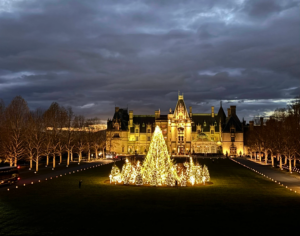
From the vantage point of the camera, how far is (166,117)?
125625 millimetres

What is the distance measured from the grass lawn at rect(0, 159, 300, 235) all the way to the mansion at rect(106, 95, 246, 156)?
74.8m

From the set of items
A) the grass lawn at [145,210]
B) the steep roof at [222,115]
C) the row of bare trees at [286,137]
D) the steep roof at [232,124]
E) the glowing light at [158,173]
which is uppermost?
the steep roof at [222,115]

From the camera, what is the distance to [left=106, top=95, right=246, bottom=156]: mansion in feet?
375

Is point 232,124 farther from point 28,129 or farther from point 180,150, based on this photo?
point 28,129

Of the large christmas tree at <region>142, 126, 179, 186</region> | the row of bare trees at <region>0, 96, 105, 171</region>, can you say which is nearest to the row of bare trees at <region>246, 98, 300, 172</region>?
the large christmas tree at <region>142, 126, 179, 186</region>

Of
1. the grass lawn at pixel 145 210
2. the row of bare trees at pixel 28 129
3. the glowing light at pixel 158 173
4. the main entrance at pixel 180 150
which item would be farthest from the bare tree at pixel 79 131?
the grass lawn at pixel 145 210

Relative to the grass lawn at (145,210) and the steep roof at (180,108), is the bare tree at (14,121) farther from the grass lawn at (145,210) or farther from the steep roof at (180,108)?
the steep roof at (180,108)

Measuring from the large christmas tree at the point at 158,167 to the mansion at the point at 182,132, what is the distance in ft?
221

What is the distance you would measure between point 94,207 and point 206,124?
98.1 metres

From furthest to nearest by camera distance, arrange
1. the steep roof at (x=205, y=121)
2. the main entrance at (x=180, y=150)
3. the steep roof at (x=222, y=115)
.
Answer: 1. the steep roof at (x=222, y=115)
2. the steep roof at (x=205, y=121)
3. the main entrance at (x=180, y=150)

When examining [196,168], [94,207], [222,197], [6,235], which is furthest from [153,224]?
[196,168]

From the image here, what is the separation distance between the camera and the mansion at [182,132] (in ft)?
375

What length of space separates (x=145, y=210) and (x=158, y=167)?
1485 cm

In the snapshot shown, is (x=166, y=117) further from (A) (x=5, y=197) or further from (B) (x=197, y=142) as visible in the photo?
(A) (x=5, y=197)
